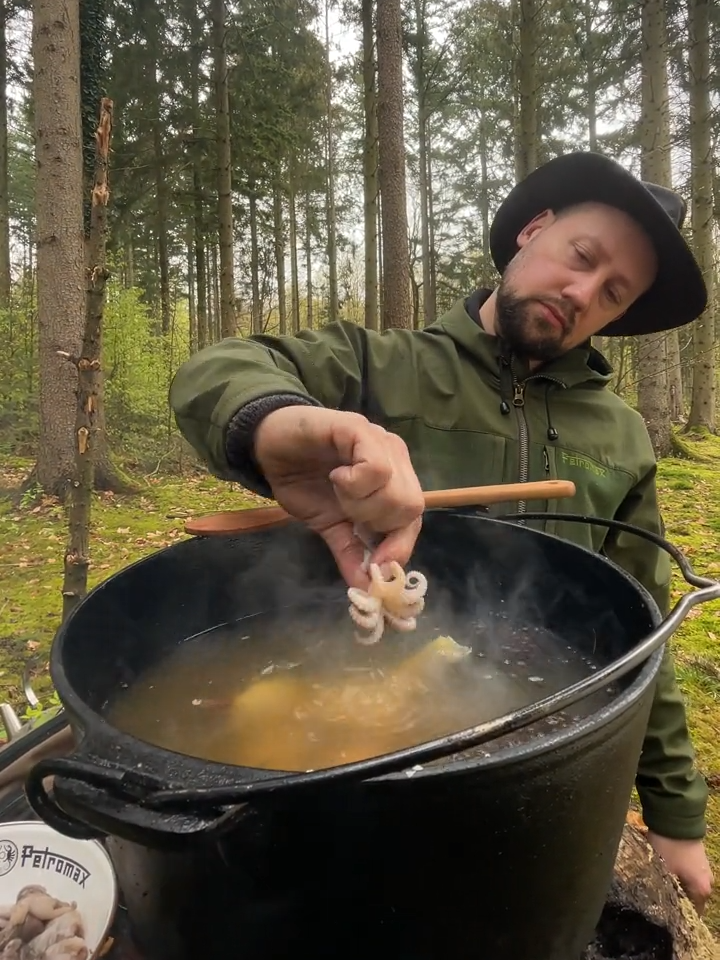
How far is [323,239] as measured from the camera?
19734 millimetres

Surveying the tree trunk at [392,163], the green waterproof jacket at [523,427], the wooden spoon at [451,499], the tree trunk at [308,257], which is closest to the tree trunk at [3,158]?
the tree trunk at [392,163]

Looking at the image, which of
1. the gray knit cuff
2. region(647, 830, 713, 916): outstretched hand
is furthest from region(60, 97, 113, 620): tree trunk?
region(647, 830, 713, 916): outstretched hand

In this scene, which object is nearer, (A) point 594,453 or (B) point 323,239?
(A) point 594,453

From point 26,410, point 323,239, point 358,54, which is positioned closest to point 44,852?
point 26,410

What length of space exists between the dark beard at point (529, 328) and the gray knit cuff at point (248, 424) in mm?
946

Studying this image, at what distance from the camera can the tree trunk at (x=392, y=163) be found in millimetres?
7695

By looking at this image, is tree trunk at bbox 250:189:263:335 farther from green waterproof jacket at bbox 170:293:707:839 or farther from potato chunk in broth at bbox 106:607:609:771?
potato chunk in broth at bbox 106:607:609:771

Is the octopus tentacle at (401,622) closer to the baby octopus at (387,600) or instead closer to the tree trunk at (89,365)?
the baby octopus at (387,600)

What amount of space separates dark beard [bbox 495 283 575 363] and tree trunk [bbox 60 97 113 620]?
142cm

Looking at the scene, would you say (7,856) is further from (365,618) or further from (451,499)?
(451,499)

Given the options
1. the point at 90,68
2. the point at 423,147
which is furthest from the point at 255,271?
the point at 90,68

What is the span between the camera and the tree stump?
143 centimetres

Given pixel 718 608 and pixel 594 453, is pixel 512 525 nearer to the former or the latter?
pixel 594 453

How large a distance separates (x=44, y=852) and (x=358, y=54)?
15363 mm
